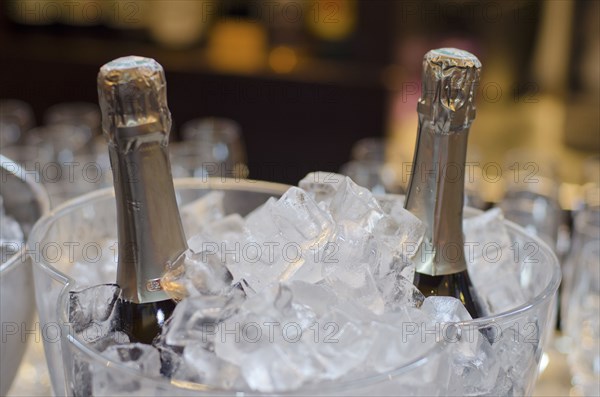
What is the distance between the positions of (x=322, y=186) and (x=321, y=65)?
6.15 feet

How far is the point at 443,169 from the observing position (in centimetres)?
63

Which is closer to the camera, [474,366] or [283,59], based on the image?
[474,366]

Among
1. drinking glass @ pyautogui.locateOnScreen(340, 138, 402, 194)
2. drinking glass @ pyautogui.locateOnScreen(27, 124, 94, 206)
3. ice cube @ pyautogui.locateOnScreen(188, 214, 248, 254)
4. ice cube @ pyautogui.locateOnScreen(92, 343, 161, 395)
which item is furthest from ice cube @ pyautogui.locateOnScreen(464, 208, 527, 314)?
drinking glass @ pyautogui.locateOnScreen(27, 124, 94, 206)

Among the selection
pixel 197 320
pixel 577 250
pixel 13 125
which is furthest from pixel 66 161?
pixel 197 320

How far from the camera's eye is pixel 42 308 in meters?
0.63

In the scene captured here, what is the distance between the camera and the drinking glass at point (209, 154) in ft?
4.26

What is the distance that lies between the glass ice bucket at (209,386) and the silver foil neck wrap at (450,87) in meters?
0.15

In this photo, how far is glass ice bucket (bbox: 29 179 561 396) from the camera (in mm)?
458

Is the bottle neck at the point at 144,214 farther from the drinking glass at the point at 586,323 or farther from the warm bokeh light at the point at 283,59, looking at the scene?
the warm bokeh light at the point at 283,59

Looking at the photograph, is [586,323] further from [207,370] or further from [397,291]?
[207,370]

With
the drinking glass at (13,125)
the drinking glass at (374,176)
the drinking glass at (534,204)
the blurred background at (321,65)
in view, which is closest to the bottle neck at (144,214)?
the drinking glass at (534,204)

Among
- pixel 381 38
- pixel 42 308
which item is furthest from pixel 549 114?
pixel 42 308

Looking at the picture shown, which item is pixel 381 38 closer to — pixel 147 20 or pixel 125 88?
pixel 147 20

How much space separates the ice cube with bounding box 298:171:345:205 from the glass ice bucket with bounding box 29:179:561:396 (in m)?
0.08
